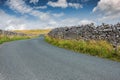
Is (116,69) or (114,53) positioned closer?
(116,69)

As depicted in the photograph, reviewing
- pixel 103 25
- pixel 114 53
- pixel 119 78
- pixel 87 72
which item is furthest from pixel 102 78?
pixel 103 25

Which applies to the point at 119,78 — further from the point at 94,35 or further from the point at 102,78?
the point at 94,35

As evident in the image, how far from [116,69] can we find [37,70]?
10.7 feet

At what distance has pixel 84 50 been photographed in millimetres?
17359

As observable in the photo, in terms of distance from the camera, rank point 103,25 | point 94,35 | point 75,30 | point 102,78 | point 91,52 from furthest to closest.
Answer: point 75,30 < point 94,35 < point 103,25 < point 91,52 < point 102,78

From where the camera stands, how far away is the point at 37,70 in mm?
10078

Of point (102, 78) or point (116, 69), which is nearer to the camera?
point (102, 78)

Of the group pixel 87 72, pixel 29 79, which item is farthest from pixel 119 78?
pixel 29 79

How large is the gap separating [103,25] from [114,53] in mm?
5981

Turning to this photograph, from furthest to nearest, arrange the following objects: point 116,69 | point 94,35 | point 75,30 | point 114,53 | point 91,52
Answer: point 75,30 < point 94,35 < point 91,52 < point 114,53 < point 116,69

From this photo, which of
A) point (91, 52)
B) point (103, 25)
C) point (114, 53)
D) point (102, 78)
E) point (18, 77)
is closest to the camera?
point (102, 78)

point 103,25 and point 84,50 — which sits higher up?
point 103,25

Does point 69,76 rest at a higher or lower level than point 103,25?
lower

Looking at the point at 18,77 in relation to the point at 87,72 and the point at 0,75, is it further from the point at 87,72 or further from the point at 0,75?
the point at 87,72
